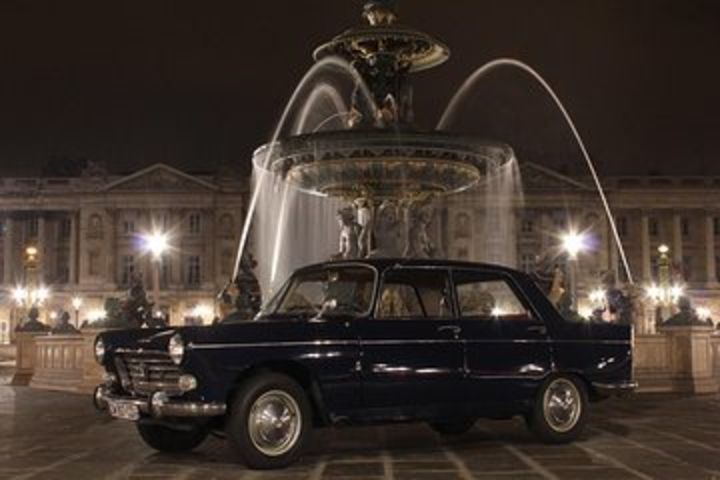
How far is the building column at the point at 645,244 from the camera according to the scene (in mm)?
101062

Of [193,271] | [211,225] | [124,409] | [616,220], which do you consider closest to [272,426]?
[124,409]

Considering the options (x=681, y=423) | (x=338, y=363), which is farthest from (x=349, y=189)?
(x=338, y=363)

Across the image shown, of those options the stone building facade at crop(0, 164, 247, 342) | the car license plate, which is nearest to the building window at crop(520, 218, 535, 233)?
the stone building facade at crop(0, 164, 247, 342)

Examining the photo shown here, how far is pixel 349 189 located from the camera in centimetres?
1730

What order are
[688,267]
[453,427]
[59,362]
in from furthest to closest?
[688,267], [59,362], [453,427]

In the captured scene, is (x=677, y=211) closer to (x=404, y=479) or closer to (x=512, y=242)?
(x=512, y=242)

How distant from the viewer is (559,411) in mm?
9852

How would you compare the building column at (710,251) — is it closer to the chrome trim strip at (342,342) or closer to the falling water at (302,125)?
the falling water at (302,125)

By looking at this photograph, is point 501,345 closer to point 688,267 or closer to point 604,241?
point 604,241

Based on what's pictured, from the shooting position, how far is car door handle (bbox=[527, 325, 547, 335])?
974 cm

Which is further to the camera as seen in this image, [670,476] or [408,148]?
[408,148]

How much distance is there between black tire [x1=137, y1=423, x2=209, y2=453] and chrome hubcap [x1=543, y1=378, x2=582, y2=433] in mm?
3082

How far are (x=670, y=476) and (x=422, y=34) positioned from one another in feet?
35.0

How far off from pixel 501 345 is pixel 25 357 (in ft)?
51.9
